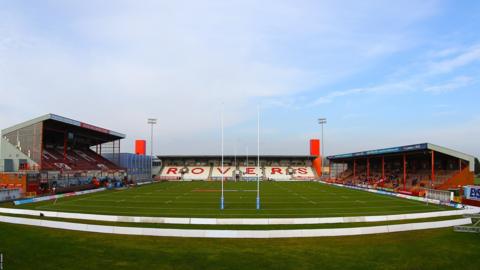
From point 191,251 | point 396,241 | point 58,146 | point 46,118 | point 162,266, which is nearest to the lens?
point 162,266

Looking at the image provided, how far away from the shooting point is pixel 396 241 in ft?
63.3

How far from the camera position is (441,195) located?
3741 centimetres

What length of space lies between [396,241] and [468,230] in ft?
19.4

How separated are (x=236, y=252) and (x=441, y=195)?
2982cm

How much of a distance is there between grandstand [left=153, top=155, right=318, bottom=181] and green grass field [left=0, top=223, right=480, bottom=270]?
6676cm

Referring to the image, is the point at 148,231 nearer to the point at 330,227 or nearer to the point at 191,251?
the point at 191,251

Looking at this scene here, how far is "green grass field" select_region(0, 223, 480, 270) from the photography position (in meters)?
14.9

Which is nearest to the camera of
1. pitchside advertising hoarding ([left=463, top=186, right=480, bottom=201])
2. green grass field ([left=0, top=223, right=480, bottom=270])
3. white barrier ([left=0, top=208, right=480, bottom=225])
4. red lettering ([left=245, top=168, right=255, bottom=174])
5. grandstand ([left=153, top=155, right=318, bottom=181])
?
green grass field ([left=0, top=223, right=480, bottom=270])

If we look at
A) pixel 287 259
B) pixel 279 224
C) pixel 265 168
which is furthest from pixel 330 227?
pixel 265 168

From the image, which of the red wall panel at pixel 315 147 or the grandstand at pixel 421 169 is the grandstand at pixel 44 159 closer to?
the grandstand at pixel 421 169

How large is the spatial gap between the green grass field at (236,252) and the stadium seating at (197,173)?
7073 cm

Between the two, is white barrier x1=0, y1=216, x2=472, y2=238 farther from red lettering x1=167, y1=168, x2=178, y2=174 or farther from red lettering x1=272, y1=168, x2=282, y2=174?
red lettering x1=167, y1=168, x2=178, y2=174

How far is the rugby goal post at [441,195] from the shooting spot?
3574 centimetres

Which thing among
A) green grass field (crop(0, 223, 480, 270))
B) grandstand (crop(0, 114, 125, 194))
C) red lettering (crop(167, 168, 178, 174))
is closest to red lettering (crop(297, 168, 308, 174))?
red lettering (crop(167, 168, 178, 174))
